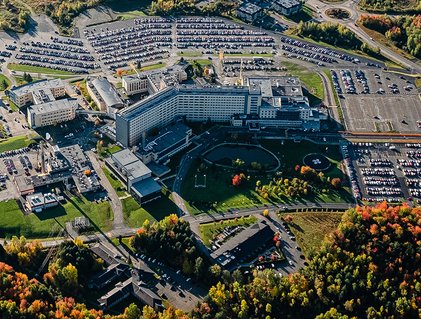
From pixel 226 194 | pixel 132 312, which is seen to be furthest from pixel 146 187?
pixel 132 312

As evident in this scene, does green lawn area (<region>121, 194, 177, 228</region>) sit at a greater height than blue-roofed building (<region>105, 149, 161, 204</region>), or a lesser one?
lesser

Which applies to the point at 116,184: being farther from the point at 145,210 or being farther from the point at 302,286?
the point at 302,286

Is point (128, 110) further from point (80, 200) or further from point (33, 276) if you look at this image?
point (33, 276)

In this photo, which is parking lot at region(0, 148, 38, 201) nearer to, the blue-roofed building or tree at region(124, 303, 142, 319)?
the blue-roofed building

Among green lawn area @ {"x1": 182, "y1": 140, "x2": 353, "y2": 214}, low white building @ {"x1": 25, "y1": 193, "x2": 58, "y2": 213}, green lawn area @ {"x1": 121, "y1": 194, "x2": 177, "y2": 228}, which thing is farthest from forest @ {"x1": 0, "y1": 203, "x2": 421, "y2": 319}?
green lawn area @ {"x1": 182, "y1": 140, "x2": 353, "y2": 214}

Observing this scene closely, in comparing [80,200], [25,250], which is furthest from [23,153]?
[25,250]

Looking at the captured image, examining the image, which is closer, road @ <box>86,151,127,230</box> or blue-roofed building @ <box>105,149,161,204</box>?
road @ <box>86,151,127,230</box>

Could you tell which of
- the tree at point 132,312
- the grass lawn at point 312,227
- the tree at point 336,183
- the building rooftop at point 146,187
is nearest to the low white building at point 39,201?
the building rooftop at point 146,187
